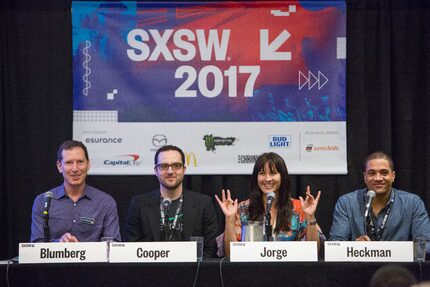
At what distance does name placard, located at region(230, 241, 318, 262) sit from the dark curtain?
6.28 ft

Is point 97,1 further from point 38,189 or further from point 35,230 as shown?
point 35,230

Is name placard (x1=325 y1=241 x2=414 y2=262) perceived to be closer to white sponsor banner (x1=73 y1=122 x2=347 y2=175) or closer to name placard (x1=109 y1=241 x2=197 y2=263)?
name placard (x1=109 y1=241 x2=197 y2=263)

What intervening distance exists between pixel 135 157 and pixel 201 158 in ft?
1.49

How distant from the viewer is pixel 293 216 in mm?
4184

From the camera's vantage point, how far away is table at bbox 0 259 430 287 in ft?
10.8

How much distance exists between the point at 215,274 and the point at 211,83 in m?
2.15

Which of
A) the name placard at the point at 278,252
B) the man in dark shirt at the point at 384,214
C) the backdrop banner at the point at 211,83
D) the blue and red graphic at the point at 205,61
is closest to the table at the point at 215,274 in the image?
the name placard at the point at 278,252

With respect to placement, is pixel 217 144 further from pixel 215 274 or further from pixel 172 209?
pixel 215 274

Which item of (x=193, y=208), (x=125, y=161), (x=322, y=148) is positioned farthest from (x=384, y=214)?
(x=125, y=161)

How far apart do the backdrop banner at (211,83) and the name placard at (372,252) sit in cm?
182

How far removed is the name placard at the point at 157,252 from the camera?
3340 mm

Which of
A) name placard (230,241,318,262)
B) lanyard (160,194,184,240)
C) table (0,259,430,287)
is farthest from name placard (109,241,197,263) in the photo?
lanyard (160,194,184,240)

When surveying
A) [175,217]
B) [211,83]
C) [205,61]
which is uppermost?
[205,61]

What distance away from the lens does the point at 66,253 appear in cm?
338
